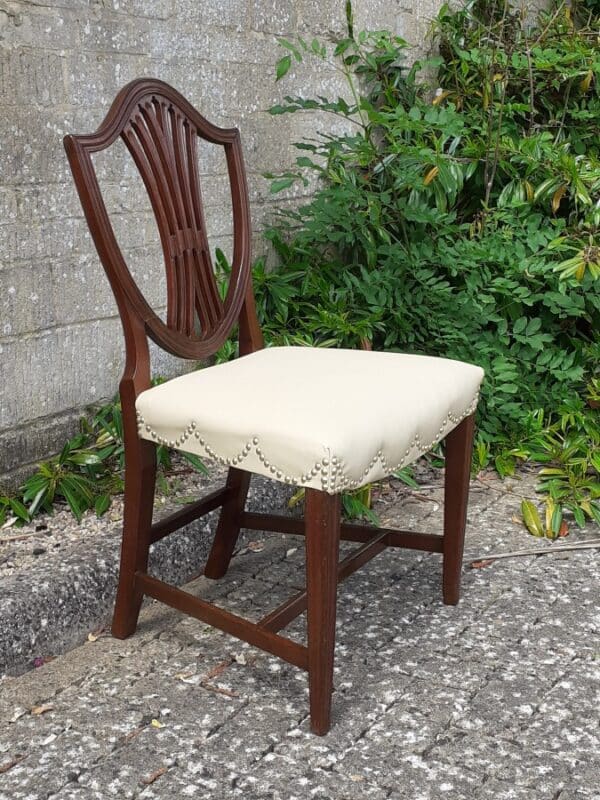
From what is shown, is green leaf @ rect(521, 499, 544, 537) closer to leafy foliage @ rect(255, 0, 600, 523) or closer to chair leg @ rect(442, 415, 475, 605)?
leafy foliage @ rect(255, 0, 600, 523)

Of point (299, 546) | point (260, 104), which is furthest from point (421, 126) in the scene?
point (299, 546)

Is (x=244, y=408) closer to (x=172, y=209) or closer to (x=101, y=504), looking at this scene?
(x=172, y=209)

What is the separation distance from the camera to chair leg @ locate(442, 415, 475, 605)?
2.44 m

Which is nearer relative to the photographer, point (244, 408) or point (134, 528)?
point (244, 408)

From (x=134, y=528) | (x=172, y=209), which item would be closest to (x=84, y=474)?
(x=134, y=528)

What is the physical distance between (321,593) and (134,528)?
514 mm

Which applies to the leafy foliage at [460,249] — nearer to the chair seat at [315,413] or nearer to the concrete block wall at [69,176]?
the concrete block wall at [69,176]

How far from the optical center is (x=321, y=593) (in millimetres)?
1971

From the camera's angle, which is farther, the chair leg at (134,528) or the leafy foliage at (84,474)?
the leafy foliage at (84,474)

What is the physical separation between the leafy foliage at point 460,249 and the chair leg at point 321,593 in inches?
57.7

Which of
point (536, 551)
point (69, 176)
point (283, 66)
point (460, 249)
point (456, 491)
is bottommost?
point (536, 551)

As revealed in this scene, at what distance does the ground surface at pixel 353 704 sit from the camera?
191cm

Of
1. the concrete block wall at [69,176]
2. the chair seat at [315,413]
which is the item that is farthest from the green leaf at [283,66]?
the chair seat at [315,413]

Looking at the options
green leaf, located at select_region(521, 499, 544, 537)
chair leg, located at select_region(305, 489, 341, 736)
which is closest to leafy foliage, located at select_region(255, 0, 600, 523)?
green leaf, located at select_region(521, 499, 544, 537)
